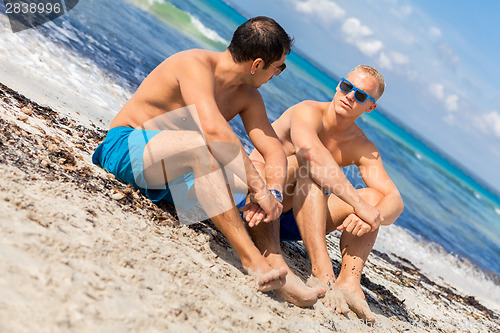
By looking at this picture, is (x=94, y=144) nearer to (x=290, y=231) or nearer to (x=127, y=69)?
(x=290, y=231)

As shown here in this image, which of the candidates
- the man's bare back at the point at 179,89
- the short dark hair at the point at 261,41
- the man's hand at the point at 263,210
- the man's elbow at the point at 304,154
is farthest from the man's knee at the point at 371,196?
the short dark hair at the point at 261,41

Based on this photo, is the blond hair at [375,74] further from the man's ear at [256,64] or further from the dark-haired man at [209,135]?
the man's ear at [256,64]

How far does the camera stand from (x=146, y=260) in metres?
2.66

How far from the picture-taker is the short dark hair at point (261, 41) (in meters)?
3.28

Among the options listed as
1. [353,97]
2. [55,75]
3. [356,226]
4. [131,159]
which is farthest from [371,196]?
[55,75]

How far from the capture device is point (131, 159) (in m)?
3.53

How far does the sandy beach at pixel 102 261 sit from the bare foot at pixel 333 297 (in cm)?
8

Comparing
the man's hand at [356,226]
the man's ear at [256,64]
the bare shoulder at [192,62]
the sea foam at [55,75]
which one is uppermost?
the man's ear at [256,64]

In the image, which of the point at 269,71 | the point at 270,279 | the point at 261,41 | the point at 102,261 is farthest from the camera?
the point at 269,71

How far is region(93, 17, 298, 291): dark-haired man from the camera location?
3076 mm

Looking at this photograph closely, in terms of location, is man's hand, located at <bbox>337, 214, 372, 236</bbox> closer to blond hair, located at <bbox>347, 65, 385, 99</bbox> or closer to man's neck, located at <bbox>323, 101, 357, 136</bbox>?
man's neck, located at <bbox>323, 101, 357, 136</bbox>

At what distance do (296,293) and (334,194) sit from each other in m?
1.03

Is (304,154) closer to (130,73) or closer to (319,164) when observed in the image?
(319,164)

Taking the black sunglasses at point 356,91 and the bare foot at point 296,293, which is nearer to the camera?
the bare foot at point 296,293
